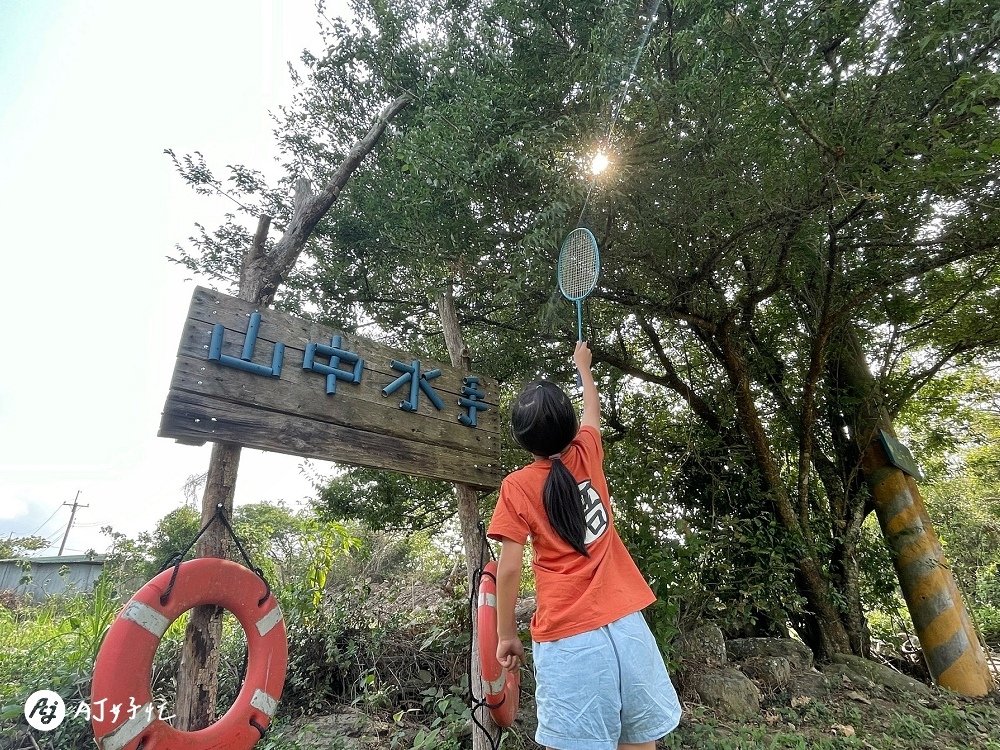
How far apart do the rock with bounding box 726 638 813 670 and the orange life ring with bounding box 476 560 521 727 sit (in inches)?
114

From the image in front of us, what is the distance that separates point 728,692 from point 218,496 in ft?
11.6

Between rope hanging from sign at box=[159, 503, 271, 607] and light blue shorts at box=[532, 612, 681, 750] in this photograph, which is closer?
light blue shorts at box=[532, 612, 681, 750]

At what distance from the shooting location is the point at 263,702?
190 centimetres

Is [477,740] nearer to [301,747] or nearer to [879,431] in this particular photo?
[301,747]

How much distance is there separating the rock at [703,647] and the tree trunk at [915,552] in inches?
81.2

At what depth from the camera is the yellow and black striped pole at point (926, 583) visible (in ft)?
13.7

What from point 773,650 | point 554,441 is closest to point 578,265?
point 554,441

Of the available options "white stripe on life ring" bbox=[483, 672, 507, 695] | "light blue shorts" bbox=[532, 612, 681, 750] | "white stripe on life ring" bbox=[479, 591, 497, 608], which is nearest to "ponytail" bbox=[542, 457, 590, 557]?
"light blue shorts" bbox=[532, 612, 681, 750]

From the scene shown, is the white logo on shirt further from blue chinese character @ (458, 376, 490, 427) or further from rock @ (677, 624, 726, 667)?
rock @ (677, 624, 726, 667)

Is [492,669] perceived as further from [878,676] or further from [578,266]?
[878,676]

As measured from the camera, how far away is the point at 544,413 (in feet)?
5.60

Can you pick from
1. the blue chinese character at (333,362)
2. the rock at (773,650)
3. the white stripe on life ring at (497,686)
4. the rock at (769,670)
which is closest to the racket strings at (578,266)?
the blue chinese character at (333,362)

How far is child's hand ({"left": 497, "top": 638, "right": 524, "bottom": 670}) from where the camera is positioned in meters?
1.60

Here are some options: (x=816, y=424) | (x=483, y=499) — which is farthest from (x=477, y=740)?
(x=816, y=424)
